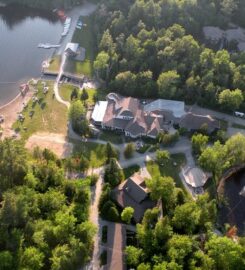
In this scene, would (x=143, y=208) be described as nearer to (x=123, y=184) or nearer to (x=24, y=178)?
(x=123, y=184)

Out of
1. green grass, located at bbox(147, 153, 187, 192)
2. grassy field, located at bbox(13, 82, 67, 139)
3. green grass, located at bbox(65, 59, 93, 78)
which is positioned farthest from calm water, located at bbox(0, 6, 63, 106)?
green grass, located at bbox(147, 153, 187, 192)

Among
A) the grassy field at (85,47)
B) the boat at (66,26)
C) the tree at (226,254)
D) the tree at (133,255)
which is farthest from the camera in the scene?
the boat at (66,26)

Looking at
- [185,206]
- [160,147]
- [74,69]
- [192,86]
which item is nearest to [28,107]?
[74,69]

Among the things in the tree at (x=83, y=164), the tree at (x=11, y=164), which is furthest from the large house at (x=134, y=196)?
the tree at (x=11, y=164)

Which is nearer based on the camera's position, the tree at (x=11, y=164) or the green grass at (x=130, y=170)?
the tree at (x=11, y=164)

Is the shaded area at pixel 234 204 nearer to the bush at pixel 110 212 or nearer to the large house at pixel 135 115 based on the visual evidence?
the large house at pixel 135 115
